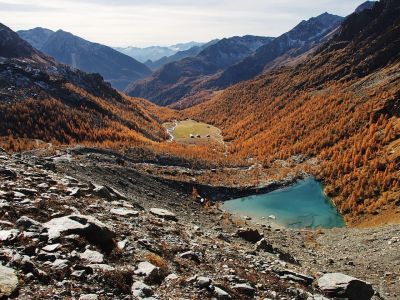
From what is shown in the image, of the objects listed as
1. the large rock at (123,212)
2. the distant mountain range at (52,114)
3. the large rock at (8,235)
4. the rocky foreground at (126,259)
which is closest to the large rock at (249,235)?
the rocky foreground at (126,259)

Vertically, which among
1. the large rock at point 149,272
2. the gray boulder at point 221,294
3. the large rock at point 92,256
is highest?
the large rock at point 92,256

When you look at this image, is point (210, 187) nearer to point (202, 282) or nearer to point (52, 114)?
point (202, 282)

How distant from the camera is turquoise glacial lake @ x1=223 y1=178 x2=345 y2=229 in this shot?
68.6 meters

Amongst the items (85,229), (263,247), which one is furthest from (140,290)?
(263,247)

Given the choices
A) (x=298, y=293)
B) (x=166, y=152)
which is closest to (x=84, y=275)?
(x=298, y=293)

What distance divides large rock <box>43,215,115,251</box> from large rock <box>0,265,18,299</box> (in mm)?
4483

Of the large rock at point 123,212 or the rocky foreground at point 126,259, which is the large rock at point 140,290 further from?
the large rock at point 123,212

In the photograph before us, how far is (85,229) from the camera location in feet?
70.9

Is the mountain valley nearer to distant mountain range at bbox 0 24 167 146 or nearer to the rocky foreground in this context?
the rocky foreground

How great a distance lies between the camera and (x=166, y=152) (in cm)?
9906

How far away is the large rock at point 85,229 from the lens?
21.1 meters

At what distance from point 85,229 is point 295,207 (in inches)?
2372

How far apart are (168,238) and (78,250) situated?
10.1 metres

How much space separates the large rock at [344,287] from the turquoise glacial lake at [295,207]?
3684 cm
